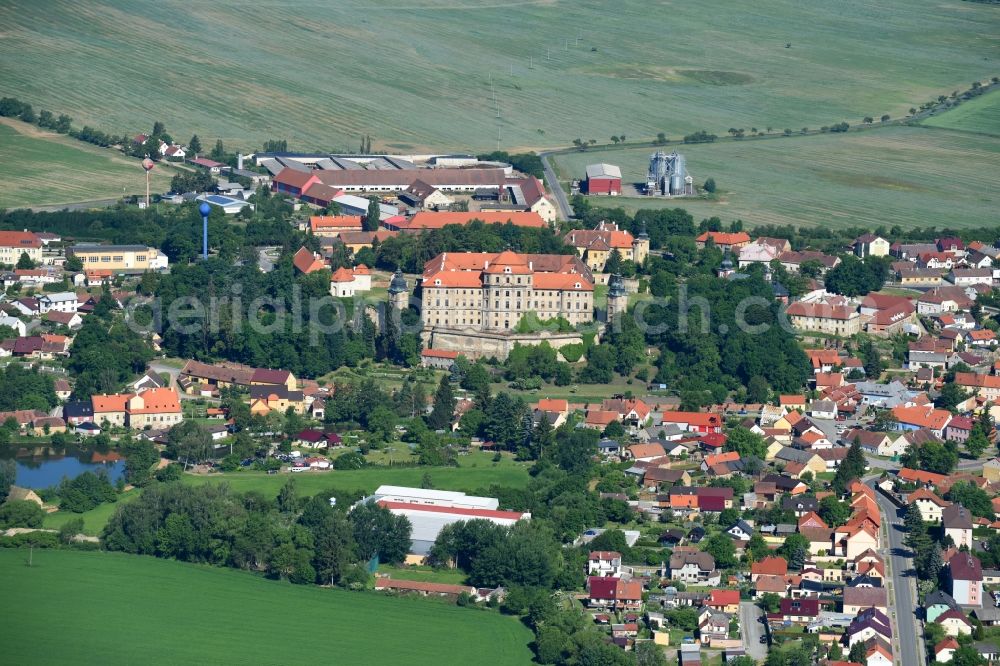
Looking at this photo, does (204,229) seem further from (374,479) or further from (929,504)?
(929,504)

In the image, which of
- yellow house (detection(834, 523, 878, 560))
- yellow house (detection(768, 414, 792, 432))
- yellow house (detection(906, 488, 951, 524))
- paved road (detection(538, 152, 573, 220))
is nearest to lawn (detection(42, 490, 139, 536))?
yellow house (detection(834, 523, 878, 560))

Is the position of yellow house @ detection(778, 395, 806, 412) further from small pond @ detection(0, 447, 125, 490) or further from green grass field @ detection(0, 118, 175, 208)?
green grass field @ detection(0, 118, 175, 208)

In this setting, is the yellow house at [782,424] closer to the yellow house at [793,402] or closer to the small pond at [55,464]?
the yellow house at [793,402]

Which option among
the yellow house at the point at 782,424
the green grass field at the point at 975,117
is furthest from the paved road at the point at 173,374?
the green grass field at the point at 975,117

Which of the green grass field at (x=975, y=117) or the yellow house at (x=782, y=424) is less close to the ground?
the green grass field at (x=975, y=117)

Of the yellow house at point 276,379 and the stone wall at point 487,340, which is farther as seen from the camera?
the stone wall at point 487,340

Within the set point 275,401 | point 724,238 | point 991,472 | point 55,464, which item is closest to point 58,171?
point 724,238
